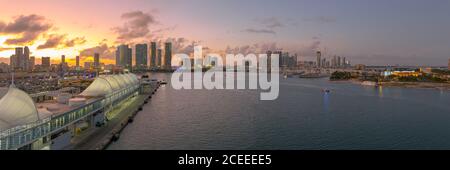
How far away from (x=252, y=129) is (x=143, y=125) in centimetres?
486

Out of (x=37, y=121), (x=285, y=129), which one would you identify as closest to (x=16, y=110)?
(x=37, y=121)

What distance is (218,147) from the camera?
460 inches

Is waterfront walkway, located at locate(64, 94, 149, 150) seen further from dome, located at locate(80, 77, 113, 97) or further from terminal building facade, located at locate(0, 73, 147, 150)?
dome, located at locate(80, 77, 113, 97)

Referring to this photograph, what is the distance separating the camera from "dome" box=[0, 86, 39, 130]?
8470mm

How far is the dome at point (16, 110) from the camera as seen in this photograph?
8.47 m

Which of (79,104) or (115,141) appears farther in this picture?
(79,104)

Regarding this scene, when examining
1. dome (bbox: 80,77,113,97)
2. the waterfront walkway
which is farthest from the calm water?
dome (bbox: 80,77,113,97)

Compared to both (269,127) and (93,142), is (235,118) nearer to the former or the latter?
(269,127)

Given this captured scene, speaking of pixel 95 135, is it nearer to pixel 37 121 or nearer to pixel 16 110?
pixel 37 121

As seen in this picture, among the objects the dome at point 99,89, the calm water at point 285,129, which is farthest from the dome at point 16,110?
the dome at point 99,89

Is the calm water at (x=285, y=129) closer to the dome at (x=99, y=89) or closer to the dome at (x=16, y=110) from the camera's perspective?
the dome at (x=99, y=89)

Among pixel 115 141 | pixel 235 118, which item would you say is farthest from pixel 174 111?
pixel 115 141
